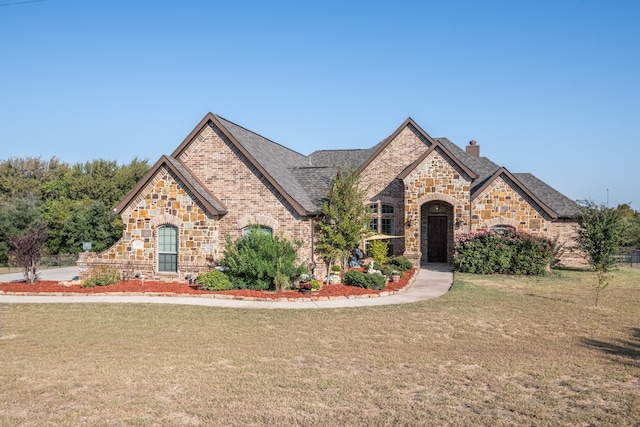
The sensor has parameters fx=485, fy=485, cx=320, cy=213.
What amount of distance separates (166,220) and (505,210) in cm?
1709

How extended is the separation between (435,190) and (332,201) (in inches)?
315

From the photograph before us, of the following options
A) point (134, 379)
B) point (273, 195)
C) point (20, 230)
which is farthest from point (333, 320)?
point (20, 230)

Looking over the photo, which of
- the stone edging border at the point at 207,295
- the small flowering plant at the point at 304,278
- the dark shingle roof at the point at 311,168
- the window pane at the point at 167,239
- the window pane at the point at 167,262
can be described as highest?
the dark shingle roof at the point at 311,168

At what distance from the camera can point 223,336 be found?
429 inches

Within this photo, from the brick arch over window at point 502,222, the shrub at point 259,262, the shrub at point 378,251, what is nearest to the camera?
the shrub at point 259,262

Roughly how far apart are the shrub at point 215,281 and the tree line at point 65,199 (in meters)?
27.9

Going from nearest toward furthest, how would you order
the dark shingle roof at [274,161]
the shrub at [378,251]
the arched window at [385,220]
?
the dark shingle roof at [274,161], the shrub at [378,251], the arched window at [385,220]

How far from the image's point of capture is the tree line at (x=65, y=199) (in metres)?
44.2

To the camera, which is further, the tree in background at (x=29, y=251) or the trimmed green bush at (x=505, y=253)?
the trimmed green bush at (x=505, y=253)

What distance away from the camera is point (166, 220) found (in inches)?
781

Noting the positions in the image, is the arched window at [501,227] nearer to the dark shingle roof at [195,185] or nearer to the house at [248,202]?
the house at [248,202]

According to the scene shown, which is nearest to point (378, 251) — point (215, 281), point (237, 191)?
point (237, 191)

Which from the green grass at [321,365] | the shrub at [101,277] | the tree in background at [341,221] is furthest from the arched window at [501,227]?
the shrub at [101,277]

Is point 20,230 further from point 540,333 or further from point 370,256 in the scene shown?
point 540,333
